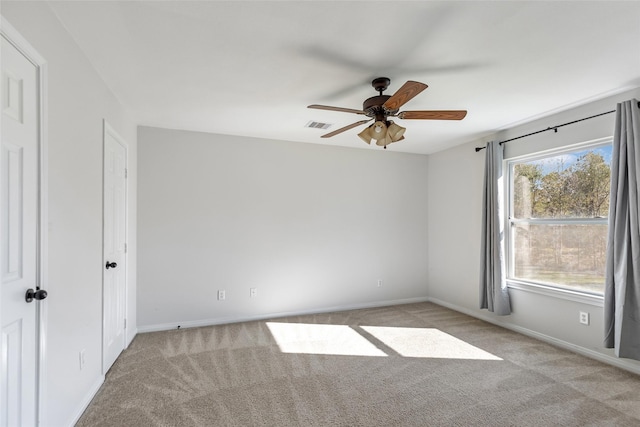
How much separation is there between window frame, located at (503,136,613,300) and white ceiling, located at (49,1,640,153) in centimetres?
46

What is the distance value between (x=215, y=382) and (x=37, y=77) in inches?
94.6

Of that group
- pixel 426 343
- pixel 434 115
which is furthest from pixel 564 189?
pixel 426 343

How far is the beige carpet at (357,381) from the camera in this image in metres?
2.19

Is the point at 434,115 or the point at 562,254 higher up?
the point at 434,115

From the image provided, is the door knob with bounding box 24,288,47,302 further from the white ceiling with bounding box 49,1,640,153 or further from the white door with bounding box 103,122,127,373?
the white ceiling with bounding box 49,1,640,153

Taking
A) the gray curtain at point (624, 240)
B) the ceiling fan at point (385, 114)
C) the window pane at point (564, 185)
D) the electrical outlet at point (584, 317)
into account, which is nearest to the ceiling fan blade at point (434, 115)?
the ceiling fan at point (385, 114)

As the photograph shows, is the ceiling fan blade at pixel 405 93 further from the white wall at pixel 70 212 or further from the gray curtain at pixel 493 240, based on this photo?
the gray curtain at pixel 493 240

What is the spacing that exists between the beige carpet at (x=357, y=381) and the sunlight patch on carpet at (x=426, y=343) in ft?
0.04

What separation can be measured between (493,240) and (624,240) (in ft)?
4.30

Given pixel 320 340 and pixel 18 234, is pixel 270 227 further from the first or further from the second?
pixel 18 234

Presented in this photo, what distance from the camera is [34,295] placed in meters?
1.56

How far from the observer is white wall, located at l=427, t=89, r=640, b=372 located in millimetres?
3097

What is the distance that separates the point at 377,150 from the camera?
5.07m

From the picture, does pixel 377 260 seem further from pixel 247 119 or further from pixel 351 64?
pixel 351 64
